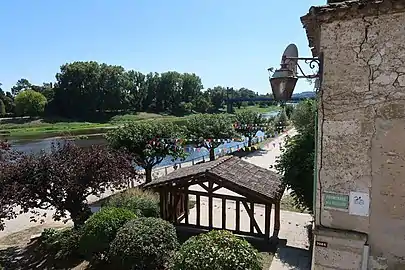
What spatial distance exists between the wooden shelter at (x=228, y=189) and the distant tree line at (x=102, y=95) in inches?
2426

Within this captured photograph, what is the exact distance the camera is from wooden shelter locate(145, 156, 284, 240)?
37.1 ft

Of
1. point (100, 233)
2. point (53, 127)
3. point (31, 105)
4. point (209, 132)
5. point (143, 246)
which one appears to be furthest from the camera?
point (31, 105)

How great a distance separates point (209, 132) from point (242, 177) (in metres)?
16.4

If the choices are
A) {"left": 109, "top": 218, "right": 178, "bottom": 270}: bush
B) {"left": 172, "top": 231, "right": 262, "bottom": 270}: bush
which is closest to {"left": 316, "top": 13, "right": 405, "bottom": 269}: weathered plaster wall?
{"left": 172, "top": 231, "right": 262, "bottom": 270}: bush

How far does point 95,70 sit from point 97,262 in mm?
66511

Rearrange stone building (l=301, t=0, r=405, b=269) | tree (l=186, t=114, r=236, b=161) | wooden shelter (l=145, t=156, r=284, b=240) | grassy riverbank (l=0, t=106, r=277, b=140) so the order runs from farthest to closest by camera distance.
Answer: grassy riverbank (l=0, t=106, r=277, b=140) < tree (l=186, t=114, r=236, b=161) < wooden shelter (l=145, t=156, r=284, b=240) < stone building (l=301, t=0, r=405, b=269)

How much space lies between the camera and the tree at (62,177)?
1062 cm

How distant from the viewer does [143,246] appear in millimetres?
8344

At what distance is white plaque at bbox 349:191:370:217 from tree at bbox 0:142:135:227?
8.71 metres

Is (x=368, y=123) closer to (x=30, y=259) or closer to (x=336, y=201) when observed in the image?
(x=336, y=201)

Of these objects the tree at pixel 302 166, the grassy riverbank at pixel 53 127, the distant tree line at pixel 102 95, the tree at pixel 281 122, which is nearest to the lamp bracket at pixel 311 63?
the tree at pixel 302 166

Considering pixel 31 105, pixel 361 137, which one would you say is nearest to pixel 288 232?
pixel 361 137

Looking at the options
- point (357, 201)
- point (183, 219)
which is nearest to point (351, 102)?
point (357, 201)

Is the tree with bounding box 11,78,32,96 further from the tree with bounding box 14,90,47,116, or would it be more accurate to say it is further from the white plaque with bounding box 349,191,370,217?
the white plaque with bounding box 349,191,370,217
